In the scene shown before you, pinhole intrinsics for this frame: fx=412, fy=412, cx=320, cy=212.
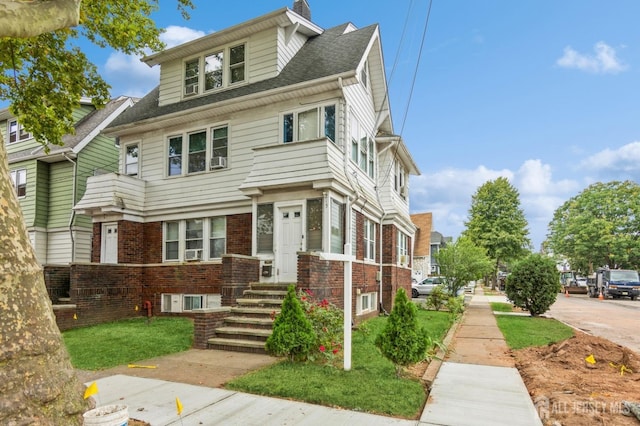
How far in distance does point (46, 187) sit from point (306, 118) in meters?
13.8

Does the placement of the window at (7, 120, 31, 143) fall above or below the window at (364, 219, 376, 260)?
above

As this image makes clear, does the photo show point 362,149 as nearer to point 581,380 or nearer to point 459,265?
point 459,265

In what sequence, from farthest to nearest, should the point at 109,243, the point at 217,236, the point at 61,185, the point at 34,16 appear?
1. the point at 61,185
2. the point at 109,243
3. the point at 217,236
4. the point at 34,16

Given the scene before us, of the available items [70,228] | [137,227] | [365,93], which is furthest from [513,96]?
[70,228]

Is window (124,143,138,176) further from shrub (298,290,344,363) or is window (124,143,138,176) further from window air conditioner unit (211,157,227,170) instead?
shrub (298,290,344,363)

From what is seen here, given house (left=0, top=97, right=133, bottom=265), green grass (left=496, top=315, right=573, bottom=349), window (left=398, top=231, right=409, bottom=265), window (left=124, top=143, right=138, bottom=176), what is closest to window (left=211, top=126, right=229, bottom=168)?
window (left=124, top=143, right=138, bottom=176)

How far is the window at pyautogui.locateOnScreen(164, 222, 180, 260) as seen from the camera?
13.9m

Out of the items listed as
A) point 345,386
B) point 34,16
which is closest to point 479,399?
point 345,386

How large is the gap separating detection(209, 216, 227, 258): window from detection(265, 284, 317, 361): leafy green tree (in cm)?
669

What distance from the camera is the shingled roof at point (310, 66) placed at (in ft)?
40.0

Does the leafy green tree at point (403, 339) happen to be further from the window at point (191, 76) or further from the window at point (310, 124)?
the window at point (191, 76)

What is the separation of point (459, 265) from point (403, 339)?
46.8 ft

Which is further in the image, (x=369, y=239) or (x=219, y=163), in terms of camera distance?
(x=369, y=239)

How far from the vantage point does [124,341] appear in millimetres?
9117
